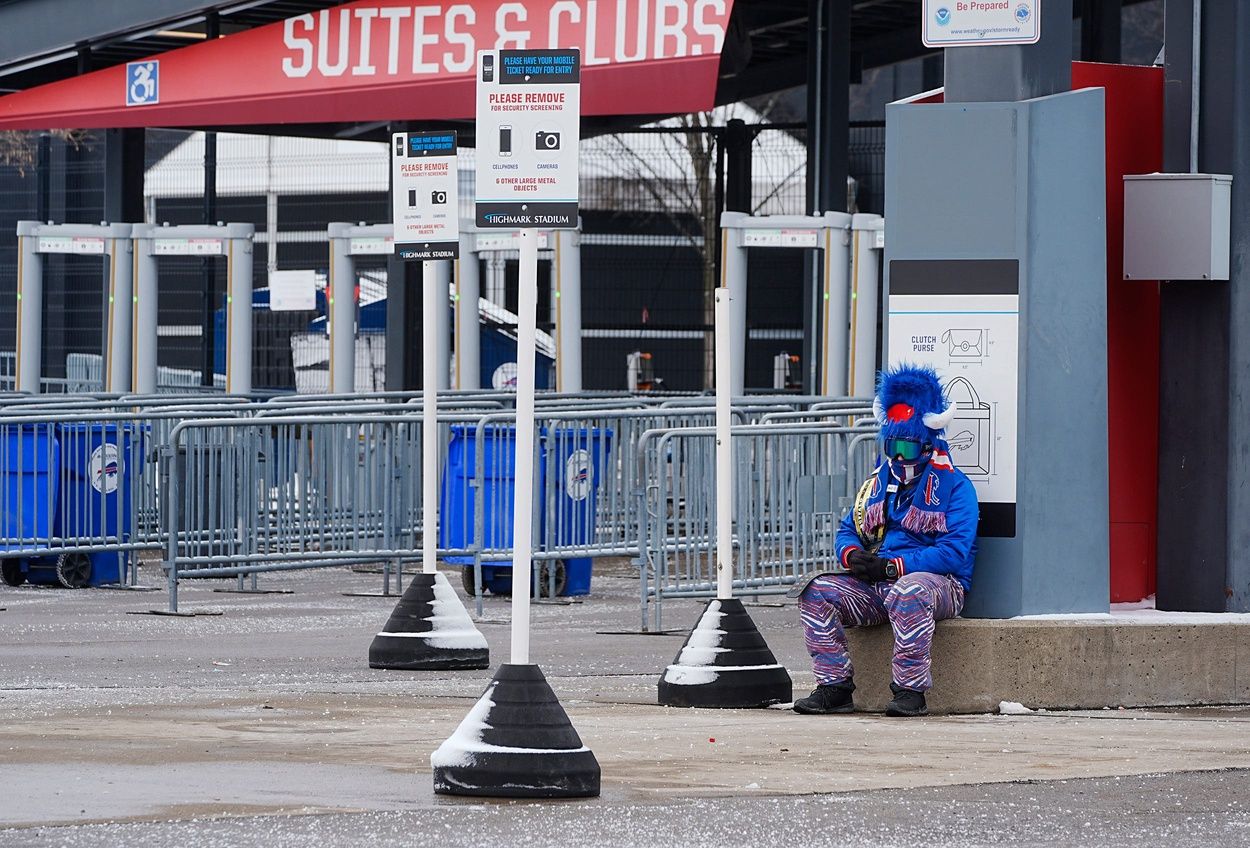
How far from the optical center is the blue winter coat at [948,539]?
31.2 feet

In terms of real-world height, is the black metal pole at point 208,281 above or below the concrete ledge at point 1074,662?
above

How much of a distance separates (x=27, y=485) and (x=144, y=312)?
26.9 feet

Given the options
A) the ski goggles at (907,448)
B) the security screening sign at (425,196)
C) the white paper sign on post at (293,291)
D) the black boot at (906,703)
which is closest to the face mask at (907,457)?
the ski goggles at (907,448)

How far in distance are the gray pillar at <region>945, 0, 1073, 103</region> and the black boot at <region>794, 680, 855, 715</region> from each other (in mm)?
2421

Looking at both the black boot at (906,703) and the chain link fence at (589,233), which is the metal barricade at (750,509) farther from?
the chain link fence at (589,233)

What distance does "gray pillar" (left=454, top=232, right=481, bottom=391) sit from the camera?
22.8 m

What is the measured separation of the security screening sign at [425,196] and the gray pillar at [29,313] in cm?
1346

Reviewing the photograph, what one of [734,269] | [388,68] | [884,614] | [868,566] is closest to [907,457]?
[868,566]

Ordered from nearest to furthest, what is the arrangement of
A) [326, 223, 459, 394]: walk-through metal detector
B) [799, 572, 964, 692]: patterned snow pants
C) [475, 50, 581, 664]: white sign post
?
[475, 50, 581, 664]: white sign post
[799, 572, 964, 692]: patterned snow pants
[326, 223, 459, 394]: walk-through metal detector

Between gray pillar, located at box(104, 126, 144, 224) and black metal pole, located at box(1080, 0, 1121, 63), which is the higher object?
black metal pole, located at box(1080, 0, 1121, 63)

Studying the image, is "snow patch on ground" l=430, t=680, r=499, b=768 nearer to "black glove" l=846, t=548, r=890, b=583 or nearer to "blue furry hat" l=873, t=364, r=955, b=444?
"black glove" l=846, t=548, r=890, b=583

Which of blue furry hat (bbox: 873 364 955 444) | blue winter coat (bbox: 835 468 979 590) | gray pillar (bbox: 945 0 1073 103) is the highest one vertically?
gray pillar (bbox: 945 0 1073 103)

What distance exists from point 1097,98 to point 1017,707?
8.05 ft

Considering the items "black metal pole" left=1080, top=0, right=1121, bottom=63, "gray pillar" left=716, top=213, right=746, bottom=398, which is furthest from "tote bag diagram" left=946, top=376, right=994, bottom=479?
"black metal pole" left=1080, top=0, right=1121, bottom=63
